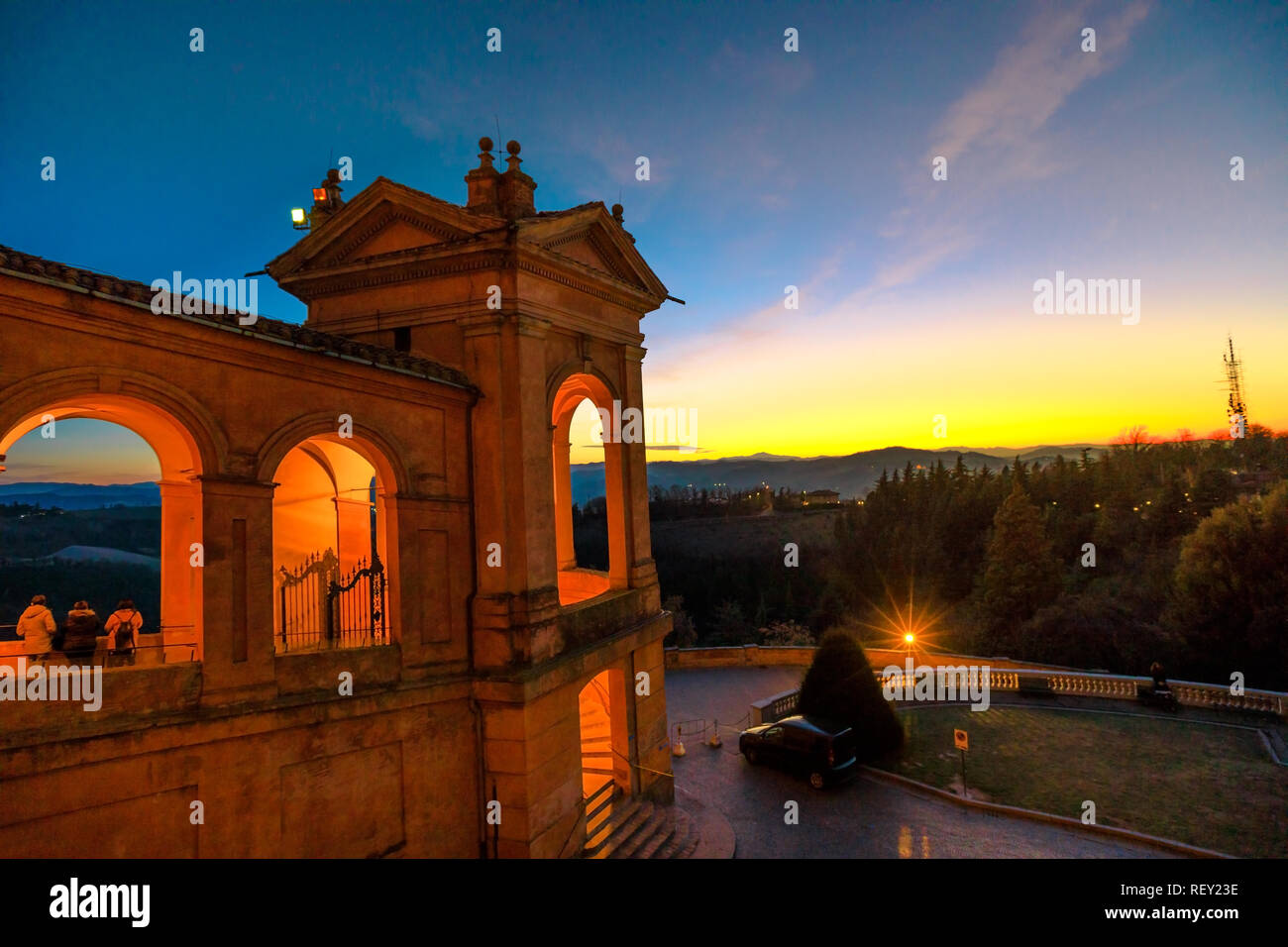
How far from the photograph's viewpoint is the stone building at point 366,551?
731 cm

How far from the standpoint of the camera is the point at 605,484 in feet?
49.3

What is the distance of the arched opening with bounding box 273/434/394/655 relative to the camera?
10.8m

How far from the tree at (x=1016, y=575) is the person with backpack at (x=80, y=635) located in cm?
3816

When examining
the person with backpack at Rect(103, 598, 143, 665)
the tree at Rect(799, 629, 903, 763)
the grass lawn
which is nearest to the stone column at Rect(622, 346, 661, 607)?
the tree at Rect(799, 629, 903, 763)

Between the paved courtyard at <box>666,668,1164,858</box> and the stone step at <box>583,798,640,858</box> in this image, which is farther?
the paved courtyard at <box>666,668,1164,858</box>

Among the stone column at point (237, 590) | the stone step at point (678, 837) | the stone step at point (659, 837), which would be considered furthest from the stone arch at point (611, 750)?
the stone column at point (237, 590)

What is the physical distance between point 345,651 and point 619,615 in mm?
6022

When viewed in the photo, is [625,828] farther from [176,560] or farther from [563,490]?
[176,560]

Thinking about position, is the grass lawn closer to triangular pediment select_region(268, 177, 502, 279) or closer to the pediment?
triangular pediment select_region(268, 177, 502, 279)

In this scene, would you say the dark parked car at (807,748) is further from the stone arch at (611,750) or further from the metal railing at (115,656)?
the metal railing at (115,656)

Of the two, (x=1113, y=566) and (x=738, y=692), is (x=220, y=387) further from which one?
(x=1113, y=566)

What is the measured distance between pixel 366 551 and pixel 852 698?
44.6 ft

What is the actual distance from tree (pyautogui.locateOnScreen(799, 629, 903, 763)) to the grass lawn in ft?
2.54
